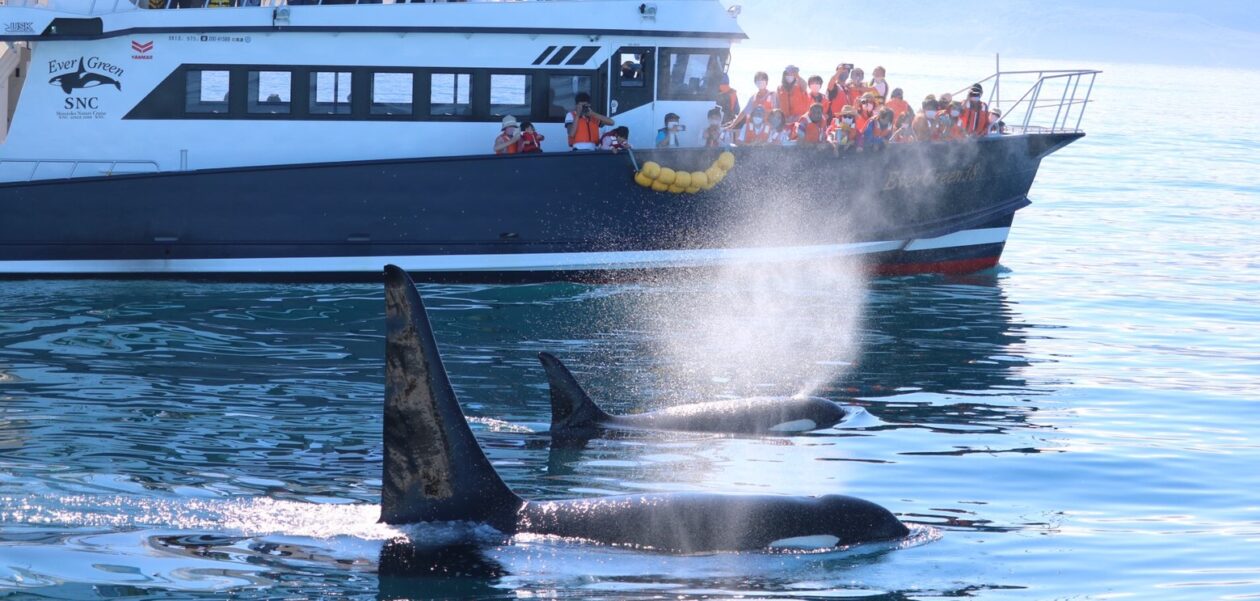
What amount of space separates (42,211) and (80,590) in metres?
12.8

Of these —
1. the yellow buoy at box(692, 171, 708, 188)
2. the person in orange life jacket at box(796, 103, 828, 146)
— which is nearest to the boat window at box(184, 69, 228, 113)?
the yellow buoy at box(692, 171, 708, 188)

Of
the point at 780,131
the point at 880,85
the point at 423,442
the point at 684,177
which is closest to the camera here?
the point at 423,442

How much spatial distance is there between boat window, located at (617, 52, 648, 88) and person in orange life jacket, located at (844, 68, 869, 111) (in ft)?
11.1

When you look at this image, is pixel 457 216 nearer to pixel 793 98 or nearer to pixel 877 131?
pixel 793 98

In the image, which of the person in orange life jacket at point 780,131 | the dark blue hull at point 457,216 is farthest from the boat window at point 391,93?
the person in orange life jacket at point 780,131

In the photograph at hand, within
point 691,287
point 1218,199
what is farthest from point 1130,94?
point 691,287

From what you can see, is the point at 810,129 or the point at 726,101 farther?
the point at 726,101

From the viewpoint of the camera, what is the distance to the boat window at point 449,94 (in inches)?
880

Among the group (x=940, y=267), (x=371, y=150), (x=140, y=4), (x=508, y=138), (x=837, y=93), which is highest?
(x=140, y=4)

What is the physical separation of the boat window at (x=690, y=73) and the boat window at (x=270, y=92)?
5545 mm

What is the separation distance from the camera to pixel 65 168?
71.1 feet

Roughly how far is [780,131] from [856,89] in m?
1.88

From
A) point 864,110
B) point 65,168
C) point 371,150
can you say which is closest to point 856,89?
point 864,110

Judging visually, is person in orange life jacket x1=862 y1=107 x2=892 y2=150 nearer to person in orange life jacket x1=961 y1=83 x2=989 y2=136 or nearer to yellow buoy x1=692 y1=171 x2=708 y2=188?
person in orange life jacket x1=961 y1=83 x2=989 y2=136
